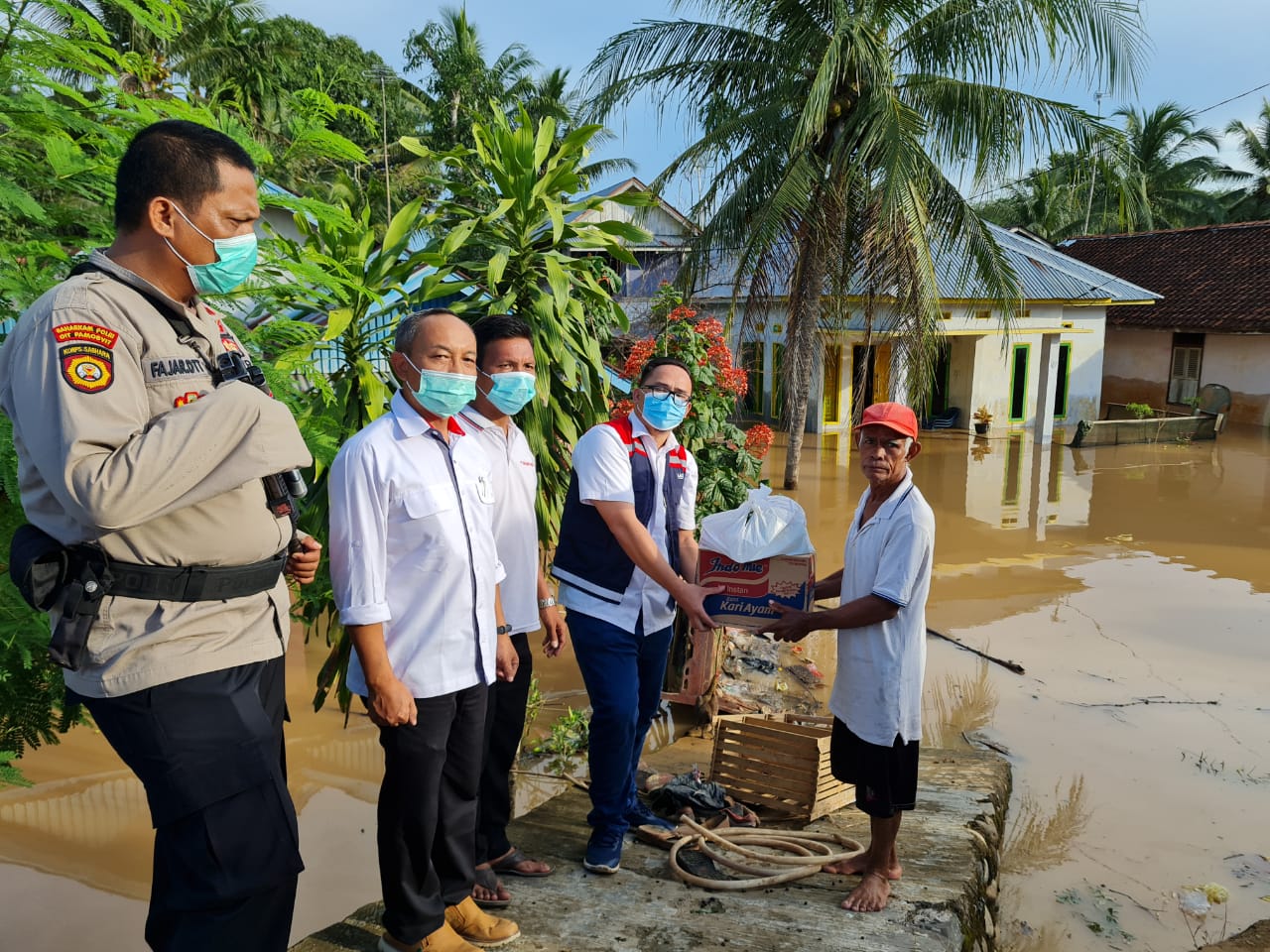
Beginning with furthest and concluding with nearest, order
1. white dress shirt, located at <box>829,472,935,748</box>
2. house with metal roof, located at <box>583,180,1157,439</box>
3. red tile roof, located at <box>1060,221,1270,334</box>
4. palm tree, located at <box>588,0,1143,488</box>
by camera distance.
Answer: red tile roof, located at <box>1060,221,1270,334</box> → house with metal roof, located at <box>583,180,1157,439</box> → palm tree, located at <box>588,0,1143,488</box> → white dress shirt, located at <box>829,472,935,748</box>

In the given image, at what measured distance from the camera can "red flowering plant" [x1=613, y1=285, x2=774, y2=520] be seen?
6262mm

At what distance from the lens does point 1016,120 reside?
12.2m

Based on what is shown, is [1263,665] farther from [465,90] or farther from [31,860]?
[465,90]

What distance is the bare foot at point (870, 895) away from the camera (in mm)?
3152

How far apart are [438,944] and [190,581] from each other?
149cm

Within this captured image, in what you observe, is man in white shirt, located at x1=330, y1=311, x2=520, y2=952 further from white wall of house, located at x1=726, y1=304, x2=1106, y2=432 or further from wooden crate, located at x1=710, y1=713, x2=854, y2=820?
white wall of house, located at x1=726, y1=304, x2=1106, y2=432

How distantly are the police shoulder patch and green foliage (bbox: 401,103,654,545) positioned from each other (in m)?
2.64

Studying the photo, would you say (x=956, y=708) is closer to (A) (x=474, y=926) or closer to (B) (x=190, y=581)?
(A) (x=474, y=926)

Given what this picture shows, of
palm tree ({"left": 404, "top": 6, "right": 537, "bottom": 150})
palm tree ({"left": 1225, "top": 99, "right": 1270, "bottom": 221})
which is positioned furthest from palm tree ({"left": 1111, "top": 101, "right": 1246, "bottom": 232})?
palm tree ({"left": 404, "top": 6, "right": 537, "bottom": 150})

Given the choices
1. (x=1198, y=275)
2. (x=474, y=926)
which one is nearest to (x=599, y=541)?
(x=474, y=926)

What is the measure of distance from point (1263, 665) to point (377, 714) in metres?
7.85

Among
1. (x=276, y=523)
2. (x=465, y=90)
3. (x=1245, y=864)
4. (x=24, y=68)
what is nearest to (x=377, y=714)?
(x=276, y=523)

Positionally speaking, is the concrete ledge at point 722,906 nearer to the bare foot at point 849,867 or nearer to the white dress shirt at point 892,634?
the bare foot at point 849,867

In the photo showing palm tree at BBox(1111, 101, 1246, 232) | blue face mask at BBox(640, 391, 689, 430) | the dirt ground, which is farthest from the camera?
palm tree at BBox(1111, 101, 1246, 232)
